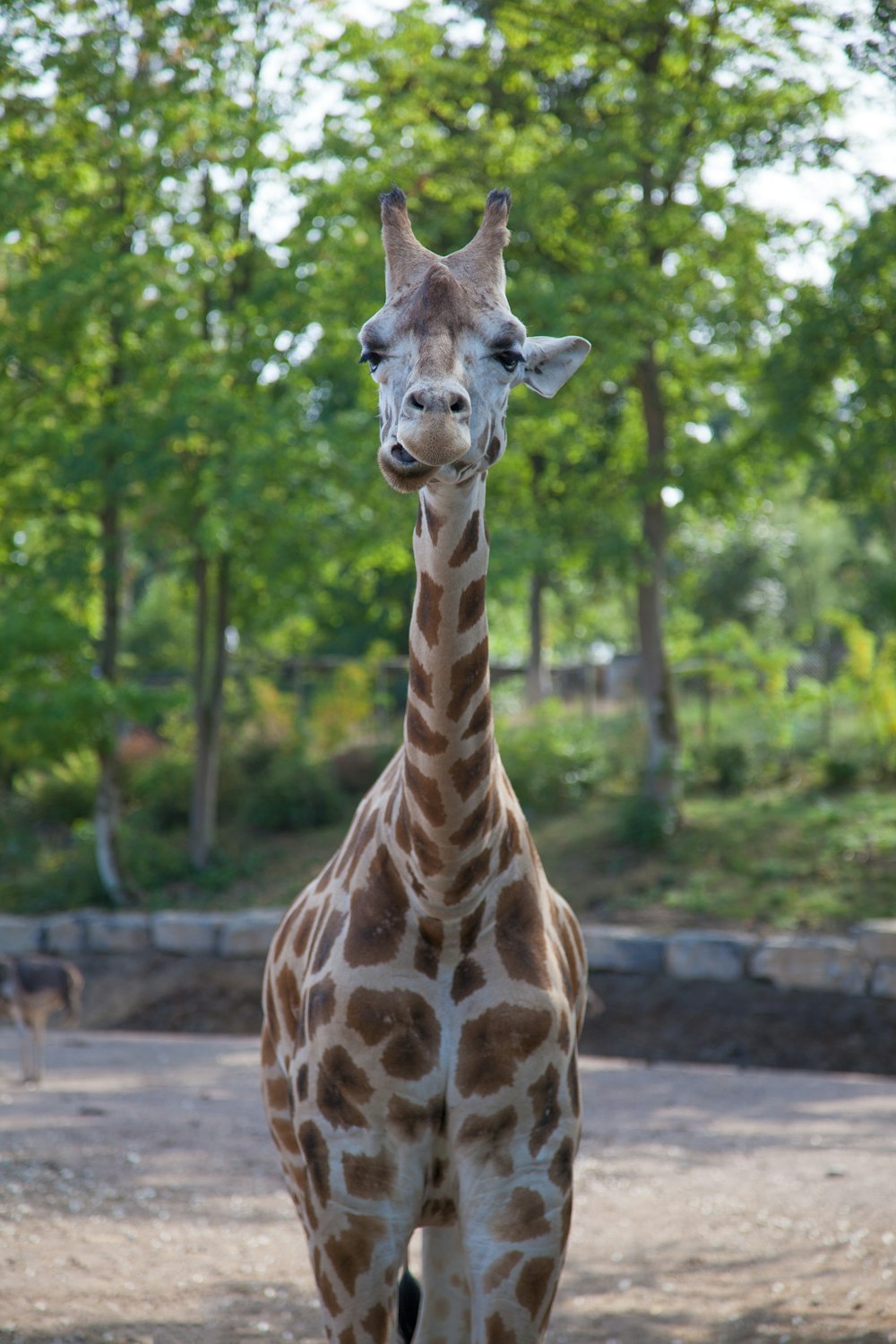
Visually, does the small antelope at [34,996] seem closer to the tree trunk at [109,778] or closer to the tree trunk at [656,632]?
the tree trunk at [109,778]

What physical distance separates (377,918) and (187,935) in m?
10.1

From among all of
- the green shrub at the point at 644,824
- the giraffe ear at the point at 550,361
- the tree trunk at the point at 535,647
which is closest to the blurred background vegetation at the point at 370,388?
the green shrub at the point at 644,824

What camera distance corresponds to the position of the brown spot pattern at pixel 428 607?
2.98 m

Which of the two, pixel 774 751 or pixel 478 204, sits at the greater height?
pixel 478 204

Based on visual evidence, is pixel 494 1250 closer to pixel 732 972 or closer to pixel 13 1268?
pixel 13 1268

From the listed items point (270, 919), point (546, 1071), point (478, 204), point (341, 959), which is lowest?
point (270, 919)

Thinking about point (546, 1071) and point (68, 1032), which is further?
point (68, 1032)

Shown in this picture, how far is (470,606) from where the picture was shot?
9.86ft

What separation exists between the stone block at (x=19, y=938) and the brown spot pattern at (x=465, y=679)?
36.5 feet

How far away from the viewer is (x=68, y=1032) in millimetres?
11430

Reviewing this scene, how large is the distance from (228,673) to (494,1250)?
1586 centimetres

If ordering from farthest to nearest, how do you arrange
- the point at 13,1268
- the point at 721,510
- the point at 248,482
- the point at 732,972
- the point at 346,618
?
1. the point at 346,618
2. the point at 721,510
3. the point at 248,482
4. the point at 732,972
5. the point at 13,1268

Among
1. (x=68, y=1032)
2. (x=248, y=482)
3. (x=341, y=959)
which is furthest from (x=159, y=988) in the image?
(x=341, y=959)

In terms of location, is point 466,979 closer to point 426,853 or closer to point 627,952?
point 426,853
